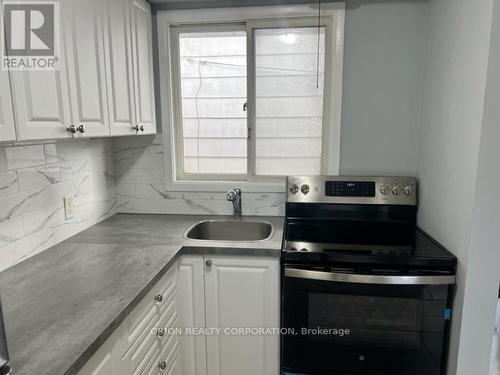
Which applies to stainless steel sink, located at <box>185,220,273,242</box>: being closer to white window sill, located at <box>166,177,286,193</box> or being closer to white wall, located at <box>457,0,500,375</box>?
white window sill, located at <box>166,177,286,193</box>

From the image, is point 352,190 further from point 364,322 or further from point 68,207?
point 68,207

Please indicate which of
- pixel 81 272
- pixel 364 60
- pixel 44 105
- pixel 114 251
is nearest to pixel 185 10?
pixel 364 60

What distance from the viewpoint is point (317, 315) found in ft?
5.51

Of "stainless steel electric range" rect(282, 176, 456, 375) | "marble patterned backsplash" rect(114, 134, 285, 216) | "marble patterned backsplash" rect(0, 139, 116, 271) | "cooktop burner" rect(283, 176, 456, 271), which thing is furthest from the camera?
"marble patterned backsplash" rect(114, 134, 285, 216)

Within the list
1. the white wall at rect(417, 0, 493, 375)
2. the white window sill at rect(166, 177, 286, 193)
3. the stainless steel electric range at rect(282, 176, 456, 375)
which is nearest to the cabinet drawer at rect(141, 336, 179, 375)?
the stainless steel electric range at rect(282, 176, 456, 375)

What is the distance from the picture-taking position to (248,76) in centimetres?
221

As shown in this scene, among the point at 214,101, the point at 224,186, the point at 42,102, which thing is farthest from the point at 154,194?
the point at 42,102

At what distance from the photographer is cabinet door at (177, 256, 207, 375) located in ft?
5.85

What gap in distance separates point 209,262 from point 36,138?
3.16 feet

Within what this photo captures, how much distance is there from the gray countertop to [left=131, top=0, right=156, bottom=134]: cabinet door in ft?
2.12

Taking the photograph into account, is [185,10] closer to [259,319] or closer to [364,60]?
[364,60]

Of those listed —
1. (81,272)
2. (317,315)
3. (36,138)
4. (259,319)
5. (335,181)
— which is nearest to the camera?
(36,138)

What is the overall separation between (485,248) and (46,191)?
6.49 feet

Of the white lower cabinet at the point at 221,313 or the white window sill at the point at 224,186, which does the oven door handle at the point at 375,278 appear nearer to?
the white lower cabinet at the point at 221,313
